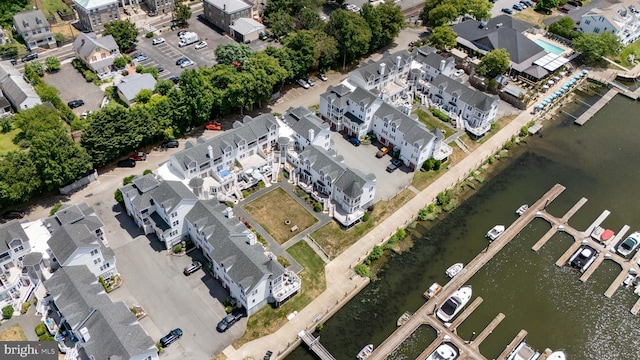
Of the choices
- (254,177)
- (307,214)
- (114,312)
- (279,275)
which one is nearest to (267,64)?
(254,177)

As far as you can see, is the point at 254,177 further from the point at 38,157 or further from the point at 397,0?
the point at 397,0

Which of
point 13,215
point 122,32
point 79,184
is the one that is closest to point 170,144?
point 79,184

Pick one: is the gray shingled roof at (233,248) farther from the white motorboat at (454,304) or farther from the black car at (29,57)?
the black car at (29,57)

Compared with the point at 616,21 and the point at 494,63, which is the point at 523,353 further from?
the point at 616,21

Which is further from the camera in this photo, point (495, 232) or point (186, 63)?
point (186, 63)

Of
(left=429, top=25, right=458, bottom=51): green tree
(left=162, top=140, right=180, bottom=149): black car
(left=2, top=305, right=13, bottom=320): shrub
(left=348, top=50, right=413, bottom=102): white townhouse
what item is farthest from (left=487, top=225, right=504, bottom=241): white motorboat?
(left=2, top=305, right=13, bottom=320): shrub

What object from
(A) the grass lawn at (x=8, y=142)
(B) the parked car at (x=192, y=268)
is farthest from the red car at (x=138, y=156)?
(B) the parked car at (x=192, y=268)
